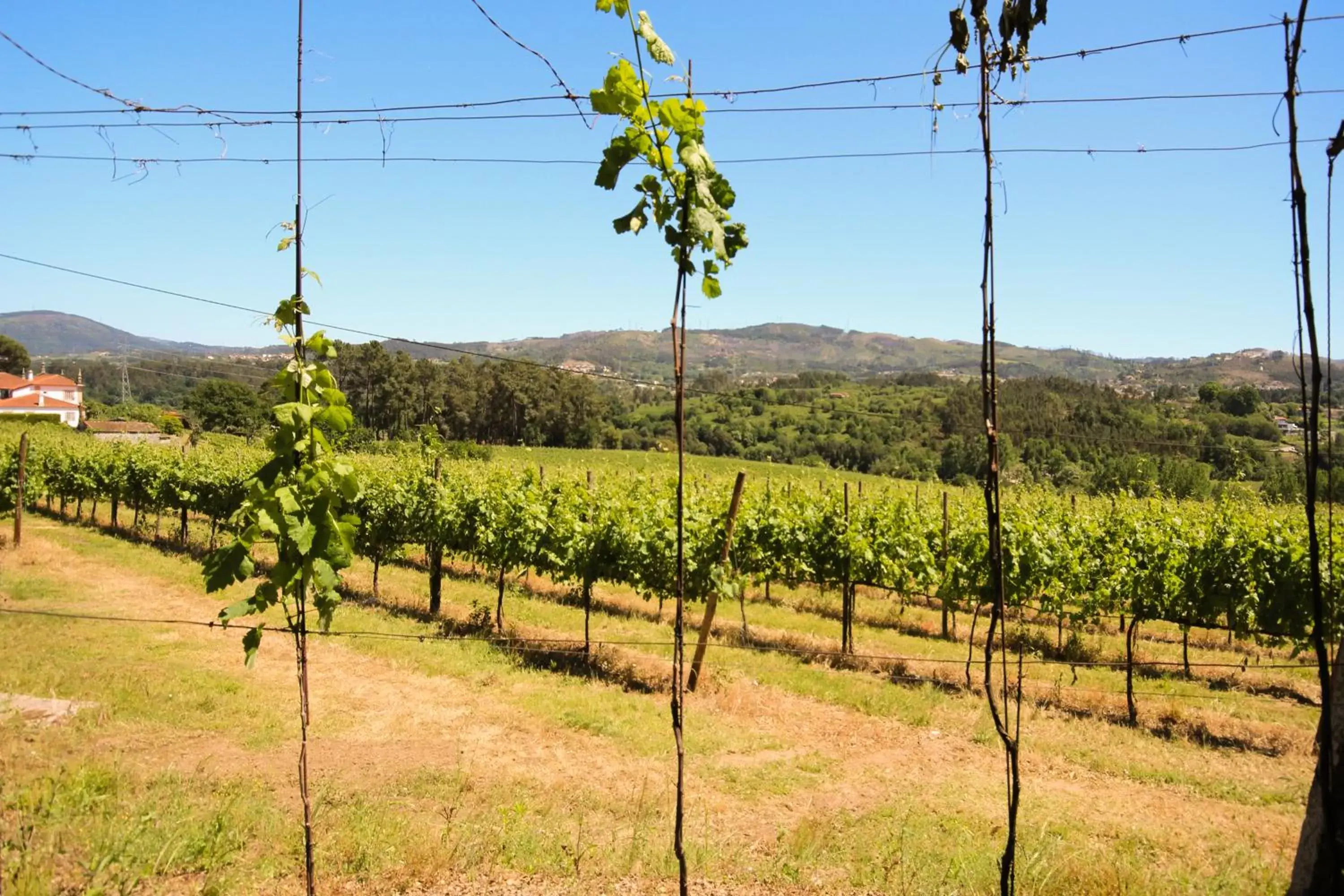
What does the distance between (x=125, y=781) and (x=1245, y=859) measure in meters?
7.84

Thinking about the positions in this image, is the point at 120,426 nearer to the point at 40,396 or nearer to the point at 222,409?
the point at 222,409

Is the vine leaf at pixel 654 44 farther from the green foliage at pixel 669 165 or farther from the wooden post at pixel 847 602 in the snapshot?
the wooden post at pixel 847 602

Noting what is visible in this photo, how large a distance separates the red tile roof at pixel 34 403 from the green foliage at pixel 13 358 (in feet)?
37.5

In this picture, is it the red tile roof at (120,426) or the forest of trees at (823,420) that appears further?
the red tile roof at (120,426)

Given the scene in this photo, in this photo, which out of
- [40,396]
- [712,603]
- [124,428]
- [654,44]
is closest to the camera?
[654,44]

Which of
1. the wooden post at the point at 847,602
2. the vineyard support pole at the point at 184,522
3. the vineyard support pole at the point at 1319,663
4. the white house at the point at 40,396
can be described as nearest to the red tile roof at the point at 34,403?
the white house at the point at 40,396

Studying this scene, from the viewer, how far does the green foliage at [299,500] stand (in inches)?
124

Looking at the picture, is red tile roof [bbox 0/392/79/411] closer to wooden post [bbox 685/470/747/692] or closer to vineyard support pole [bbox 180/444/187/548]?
vineyard support pole [bbox 180/444/187/548]

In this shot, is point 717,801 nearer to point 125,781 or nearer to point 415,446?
point 125,781

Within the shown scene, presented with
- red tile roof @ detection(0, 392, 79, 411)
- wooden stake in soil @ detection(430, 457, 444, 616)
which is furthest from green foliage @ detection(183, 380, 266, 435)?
wooden stake in soil @ detection(430, 457, 444, 616)

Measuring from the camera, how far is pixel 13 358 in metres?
87.9

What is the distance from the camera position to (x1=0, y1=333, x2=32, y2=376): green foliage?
285ft

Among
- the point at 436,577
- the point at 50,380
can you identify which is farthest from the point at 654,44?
the point at 50,380

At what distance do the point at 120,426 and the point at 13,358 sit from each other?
130 ft
